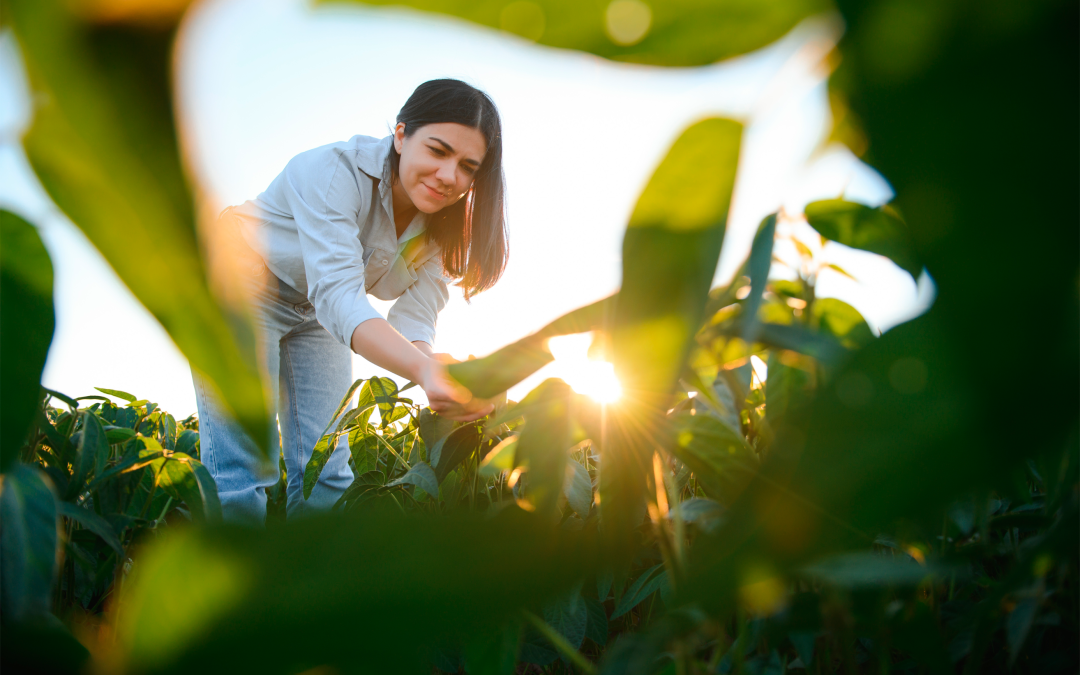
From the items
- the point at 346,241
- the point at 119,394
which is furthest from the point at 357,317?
the point at 119,394

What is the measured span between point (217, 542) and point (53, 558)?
8.9 inches

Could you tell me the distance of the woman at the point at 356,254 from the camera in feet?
5.08

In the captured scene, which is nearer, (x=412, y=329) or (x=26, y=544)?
(x=26, y=544)

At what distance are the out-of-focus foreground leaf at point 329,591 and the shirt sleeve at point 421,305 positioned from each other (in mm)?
1789

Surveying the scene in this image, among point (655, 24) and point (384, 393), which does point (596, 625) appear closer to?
point (384, 393)

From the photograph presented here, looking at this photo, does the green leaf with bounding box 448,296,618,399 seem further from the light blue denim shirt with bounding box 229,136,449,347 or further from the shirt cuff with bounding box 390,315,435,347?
the shirt cuff with bounding box 390,315,435,347

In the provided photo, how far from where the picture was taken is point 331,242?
1586mm

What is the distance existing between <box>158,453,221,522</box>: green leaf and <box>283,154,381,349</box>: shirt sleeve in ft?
2.74

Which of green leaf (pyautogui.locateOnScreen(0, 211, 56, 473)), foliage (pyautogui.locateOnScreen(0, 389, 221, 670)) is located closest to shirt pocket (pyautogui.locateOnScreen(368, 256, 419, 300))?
foliage (pyautogui.locateOnScreen(0, 389, 221, 670))

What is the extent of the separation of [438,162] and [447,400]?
1136 mm

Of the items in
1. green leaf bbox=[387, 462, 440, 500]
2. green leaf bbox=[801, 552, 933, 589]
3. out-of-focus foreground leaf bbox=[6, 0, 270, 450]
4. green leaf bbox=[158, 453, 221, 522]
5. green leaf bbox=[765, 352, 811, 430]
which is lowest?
green leaf bbox=[387, 462, 440, 500]

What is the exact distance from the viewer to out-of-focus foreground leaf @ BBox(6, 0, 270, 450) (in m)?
0.11

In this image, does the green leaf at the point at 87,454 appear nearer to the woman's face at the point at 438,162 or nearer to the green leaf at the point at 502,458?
the green leaf at the point at 502,458

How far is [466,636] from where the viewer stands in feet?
0.48
